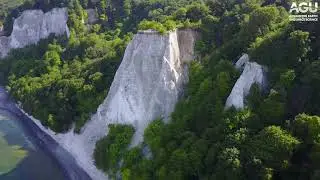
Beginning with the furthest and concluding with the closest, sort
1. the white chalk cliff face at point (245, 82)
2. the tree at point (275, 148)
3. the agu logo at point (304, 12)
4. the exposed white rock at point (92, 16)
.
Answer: the exposed white rock at point (92, 16)
the agu logo at point (304, 12)
the white chalk cliff face at point (245, 82)
the tree at point (275, 148)

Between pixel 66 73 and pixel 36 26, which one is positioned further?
pixel 36 26

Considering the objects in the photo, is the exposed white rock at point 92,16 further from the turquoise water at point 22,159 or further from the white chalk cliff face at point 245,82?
the white chalk cliff face at point 245,82

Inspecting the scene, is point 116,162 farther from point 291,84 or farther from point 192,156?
point 291,84

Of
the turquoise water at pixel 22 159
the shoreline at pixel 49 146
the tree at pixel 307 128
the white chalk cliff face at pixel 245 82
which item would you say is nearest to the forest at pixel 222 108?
the tree at pixel 307 128

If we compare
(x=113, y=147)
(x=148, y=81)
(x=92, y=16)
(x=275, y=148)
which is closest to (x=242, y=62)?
(x=148, y=81)

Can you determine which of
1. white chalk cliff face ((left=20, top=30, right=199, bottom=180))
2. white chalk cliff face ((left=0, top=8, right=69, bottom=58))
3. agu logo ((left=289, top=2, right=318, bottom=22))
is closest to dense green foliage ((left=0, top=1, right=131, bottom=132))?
white chalk cliff face ((left=0, top=8, right=69, bottom=58))

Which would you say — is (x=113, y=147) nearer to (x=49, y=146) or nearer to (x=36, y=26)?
(x=49, y=146)
